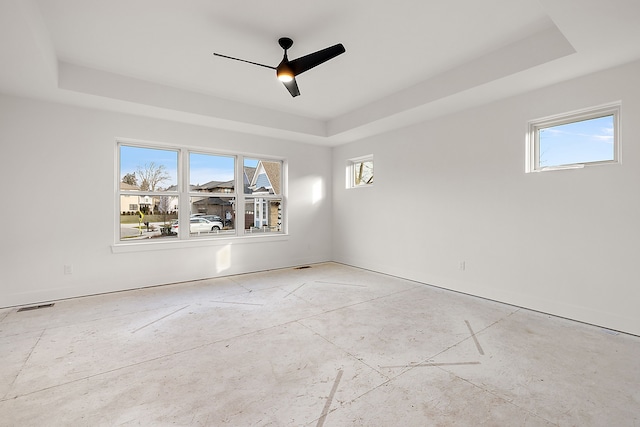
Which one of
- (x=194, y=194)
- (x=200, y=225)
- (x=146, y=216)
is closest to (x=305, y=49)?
(x=194, y=194)

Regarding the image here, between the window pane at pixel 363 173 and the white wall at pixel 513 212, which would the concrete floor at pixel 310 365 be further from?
the window pane at pixel 363 173

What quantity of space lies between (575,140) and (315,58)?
9.87ft

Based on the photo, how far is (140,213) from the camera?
4.64 metres

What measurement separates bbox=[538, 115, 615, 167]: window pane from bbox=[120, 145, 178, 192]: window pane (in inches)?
207

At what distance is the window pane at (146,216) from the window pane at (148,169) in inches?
6.6

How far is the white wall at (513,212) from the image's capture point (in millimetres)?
2949

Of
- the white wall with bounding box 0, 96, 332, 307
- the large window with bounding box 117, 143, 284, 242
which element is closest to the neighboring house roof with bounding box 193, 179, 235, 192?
the large window with bounding box 117, 143, 284, 242

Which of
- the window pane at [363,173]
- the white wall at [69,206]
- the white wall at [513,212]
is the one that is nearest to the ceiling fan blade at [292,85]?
the white wall at [69,206]

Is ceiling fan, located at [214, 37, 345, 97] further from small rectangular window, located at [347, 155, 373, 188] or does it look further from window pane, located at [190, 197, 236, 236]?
small rectangular window, located at [347, 155, 373, 188]

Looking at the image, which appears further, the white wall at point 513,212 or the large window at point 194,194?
the large window at point 194,194

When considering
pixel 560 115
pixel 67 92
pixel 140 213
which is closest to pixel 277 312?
pixel 140 213

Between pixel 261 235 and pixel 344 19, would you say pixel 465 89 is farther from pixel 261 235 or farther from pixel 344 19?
pixel 261 235

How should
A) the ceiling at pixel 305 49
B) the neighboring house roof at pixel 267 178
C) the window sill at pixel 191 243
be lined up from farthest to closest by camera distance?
the neighboring house roof at pixel 267 178, the window sill at pixel 191 243, the ceiling at pixel 305 49

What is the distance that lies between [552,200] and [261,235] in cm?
445
